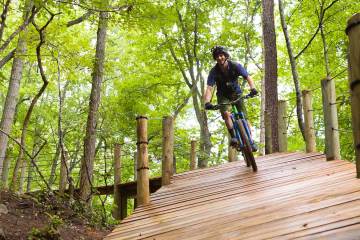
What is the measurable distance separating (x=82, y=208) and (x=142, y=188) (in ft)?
15.2

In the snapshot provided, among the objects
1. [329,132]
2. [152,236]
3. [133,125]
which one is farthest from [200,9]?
[152,236]

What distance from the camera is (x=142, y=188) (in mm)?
5645

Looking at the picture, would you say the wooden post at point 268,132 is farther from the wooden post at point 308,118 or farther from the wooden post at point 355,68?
the wooden post at point 355,68

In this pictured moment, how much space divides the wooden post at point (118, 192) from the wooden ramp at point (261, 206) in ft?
11.2

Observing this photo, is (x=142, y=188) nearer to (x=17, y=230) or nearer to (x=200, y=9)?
(x=17, y=230)

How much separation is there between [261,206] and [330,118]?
9.15 feet

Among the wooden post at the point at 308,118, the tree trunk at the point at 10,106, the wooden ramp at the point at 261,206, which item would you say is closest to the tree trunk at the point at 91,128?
the tree trunk at the point at 10,106

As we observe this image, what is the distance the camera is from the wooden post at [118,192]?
10008mm

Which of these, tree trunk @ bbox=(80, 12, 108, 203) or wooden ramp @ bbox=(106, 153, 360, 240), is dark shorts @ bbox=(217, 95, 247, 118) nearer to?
wooden ramp @ bbox=(106, 153, 360, 240)

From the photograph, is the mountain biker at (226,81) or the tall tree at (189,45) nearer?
the mountain biker at (226,81)

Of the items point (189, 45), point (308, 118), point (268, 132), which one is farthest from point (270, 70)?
point (189, 45)

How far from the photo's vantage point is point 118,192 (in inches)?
424

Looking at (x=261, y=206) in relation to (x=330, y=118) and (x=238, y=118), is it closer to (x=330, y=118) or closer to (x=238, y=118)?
(x=238, y=118)

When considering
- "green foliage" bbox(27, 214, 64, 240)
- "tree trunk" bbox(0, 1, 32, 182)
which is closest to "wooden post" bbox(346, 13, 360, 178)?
"green foliage" bbox(27, 214, 64, 240)
